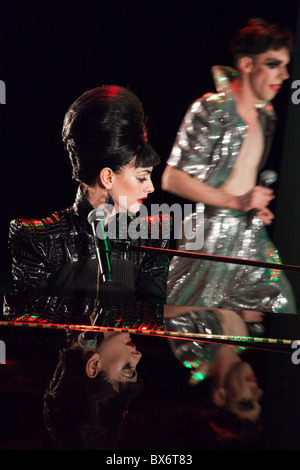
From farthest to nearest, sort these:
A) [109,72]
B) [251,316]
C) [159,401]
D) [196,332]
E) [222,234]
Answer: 1. [109,72]
2. [222,234]
3. [251,316]
4. [196,332]
5. [159,401]

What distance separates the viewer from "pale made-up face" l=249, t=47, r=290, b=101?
205 centimetres

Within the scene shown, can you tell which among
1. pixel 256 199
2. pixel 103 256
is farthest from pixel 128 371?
pixel 256 199

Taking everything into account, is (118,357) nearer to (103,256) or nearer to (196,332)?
(196,332)

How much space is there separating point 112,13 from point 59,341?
1905 mm

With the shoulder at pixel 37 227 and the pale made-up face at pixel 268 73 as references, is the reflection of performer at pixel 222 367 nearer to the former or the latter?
the shoulder at pixel 37 227

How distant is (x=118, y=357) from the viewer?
59 centimetres

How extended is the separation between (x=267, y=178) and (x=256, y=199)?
0.34 ft

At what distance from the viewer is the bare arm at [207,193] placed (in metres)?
2.04

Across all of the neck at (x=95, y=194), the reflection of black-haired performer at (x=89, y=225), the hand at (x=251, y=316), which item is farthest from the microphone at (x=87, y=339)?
the neck at (x=95, y=194)

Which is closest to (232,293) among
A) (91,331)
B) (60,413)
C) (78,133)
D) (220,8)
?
(78,133)

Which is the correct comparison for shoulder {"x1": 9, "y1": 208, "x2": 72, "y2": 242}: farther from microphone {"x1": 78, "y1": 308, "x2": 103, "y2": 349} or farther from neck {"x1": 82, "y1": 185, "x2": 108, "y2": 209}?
microphone {"x1": 78, "y1": 308, "x2": 103, "y2": 349}

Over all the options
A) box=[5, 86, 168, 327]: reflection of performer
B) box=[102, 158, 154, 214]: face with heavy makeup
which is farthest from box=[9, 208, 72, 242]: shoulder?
box=[102, 158, 154, 214]: face with heavy makeup

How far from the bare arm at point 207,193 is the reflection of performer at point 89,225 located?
0.49 metres
